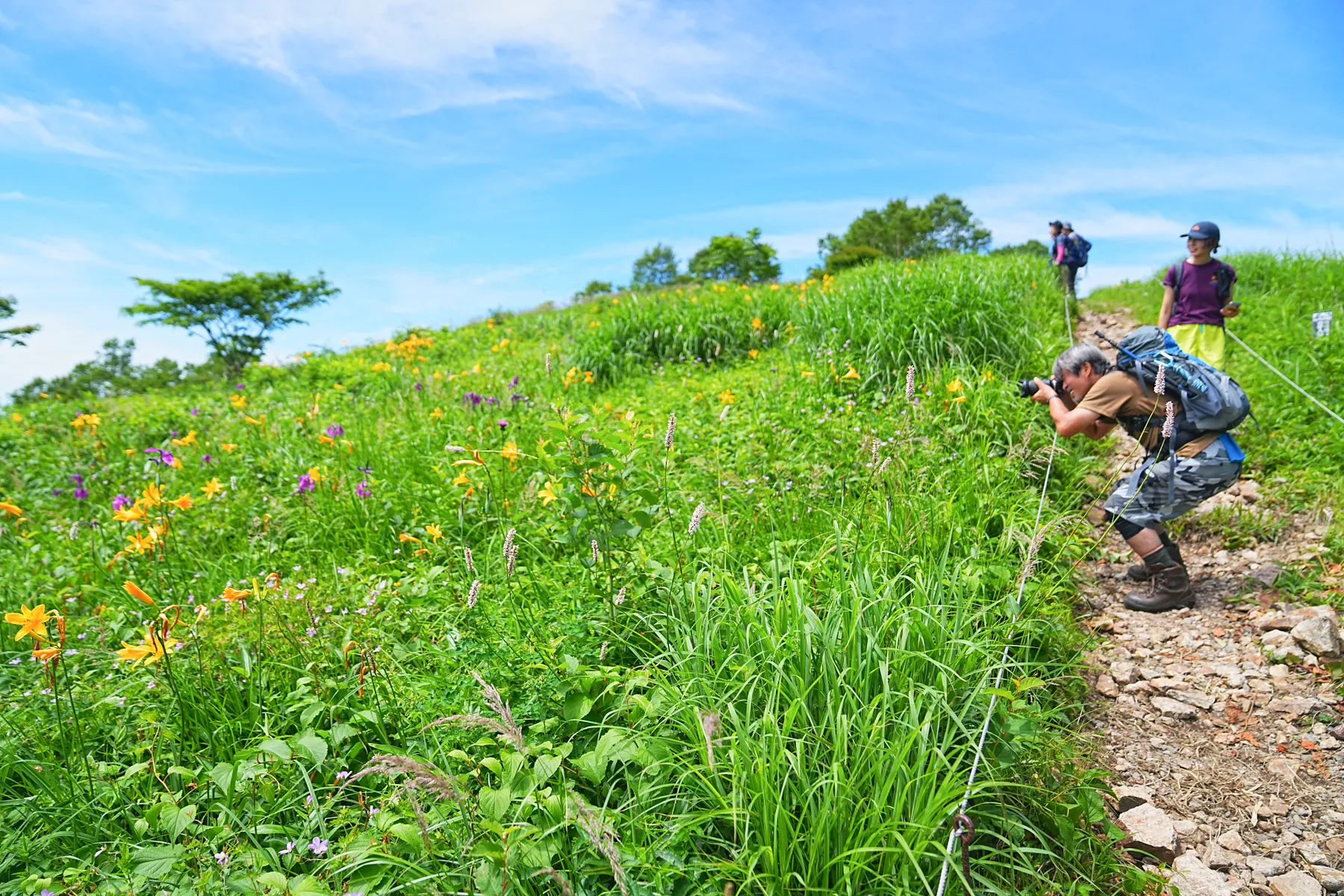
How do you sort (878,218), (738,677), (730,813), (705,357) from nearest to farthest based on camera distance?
(730,813), (738,677), (705,357), (878,218)

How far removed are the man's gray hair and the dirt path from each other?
1.27 m

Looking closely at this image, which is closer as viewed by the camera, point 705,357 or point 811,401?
point 811,401

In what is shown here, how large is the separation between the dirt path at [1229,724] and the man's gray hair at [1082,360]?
1265mm

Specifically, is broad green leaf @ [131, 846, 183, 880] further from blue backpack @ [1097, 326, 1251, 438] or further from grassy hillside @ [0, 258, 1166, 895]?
blue backpack @ [1097, 326, 1251, 438]

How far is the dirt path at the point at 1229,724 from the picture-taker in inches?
92.7

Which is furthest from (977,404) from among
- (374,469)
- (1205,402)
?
(374,469)

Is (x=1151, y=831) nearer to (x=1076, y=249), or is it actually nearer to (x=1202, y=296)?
(x=1202, y=296)

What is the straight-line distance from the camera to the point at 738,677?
7.65ft

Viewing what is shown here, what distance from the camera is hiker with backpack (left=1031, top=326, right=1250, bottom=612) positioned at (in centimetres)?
355

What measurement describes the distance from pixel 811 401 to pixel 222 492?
4.34 metres

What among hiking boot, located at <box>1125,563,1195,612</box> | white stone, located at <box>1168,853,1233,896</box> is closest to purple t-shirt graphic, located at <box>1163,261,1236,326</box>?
hiking boot, located at <box>1125,563,1195,612</box>

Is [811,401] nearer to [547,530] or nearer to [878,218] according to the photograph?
[547,530]

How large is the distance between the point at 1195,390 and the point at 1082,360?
0.55 meters

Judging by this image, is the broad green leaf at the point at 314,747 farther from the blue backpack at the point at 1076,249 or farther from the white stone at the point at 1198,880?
the blue backpack at the point at 1076,249
